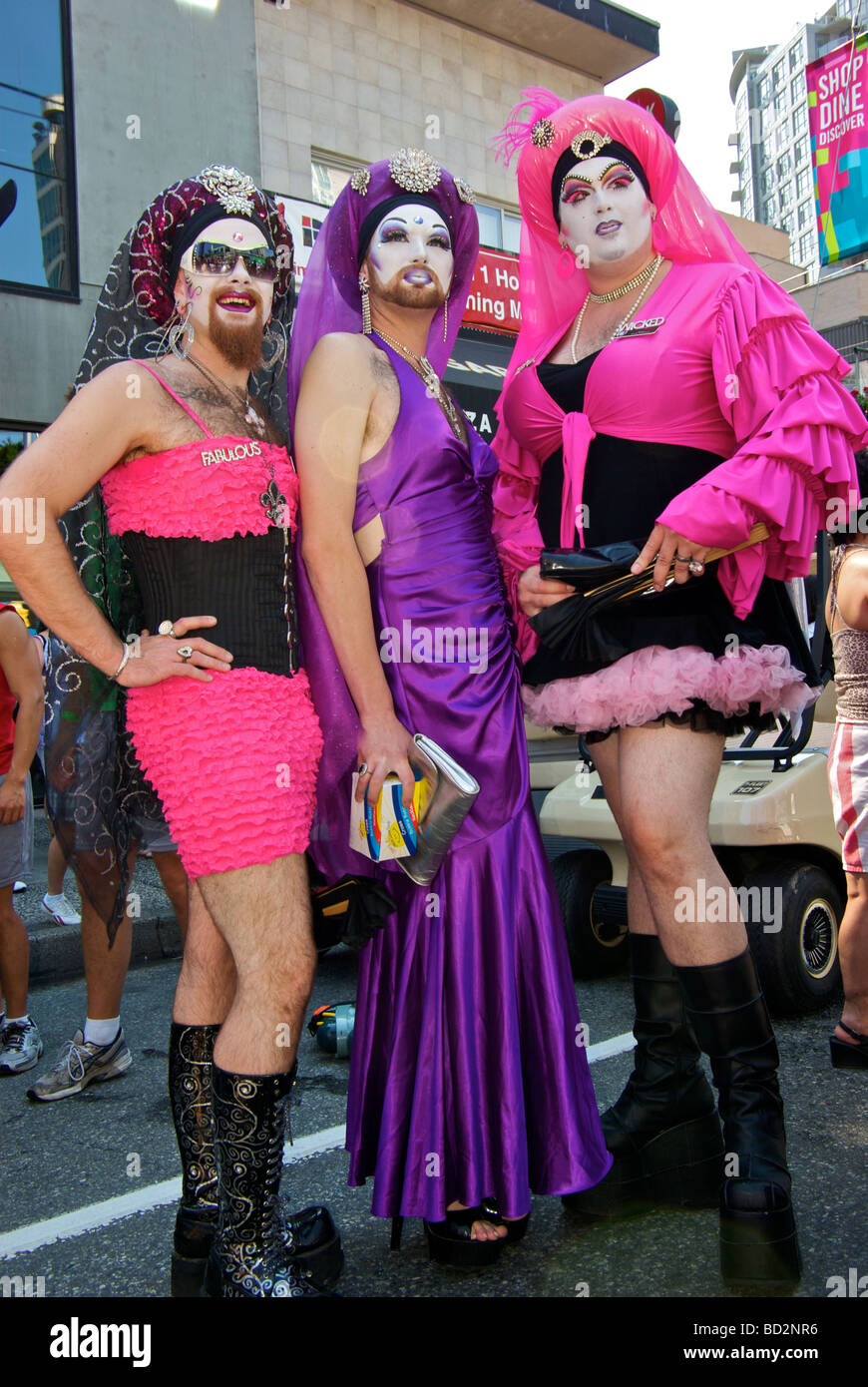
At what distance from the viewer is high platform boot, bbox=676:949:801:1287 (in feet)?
6.56

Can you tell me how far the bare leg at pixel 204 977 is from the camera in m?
2.11

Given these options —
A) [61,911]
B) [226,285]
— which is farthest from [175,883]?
[226,285]

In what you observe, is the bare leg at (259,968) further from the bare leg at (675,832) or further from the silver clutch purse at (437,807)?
the bare leg at (675,832)

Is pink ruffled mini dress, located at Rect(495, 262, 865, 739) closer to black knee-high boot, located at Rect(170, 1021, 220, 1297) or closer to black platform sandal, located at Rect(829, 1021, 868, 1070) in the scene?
black knee-high boot, located at Rect(170, 1021, 220, 1297)

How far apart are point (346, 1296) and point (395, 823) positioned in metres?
0.90

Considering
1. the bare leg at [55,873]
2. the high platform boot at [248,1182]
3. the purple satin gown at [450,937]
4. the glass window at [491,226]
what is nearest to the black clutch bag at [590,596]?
the purple satin gown at [450,937]

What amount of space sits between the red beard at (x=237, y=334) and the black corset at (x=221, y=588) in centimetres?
37

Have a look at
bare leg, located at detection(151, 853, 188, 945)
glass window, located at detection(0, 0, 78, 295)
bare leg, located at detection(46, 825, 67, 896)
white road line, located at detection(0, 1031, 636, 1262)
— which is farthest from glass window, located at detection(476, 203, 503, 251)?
white road line, located at detection(0, 1031, 636, 1262)

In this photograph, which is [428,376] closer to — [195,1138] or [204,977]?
[204,977]

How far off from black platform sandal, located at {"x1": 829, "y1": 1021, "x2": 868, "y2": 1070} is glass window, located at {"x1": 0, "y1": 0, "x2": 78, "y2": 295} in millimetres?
9451

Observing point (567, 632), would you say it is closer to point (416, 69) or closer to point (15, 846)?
point (15, 846)

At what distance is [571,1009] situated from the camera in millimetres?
2229

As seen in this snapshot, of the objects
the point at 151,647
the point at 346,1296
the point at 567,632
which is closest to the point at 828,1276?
the point at 346,1296

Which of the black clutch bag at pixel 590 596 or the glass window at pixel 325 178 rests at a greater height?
the glass window at pixel 325 178
